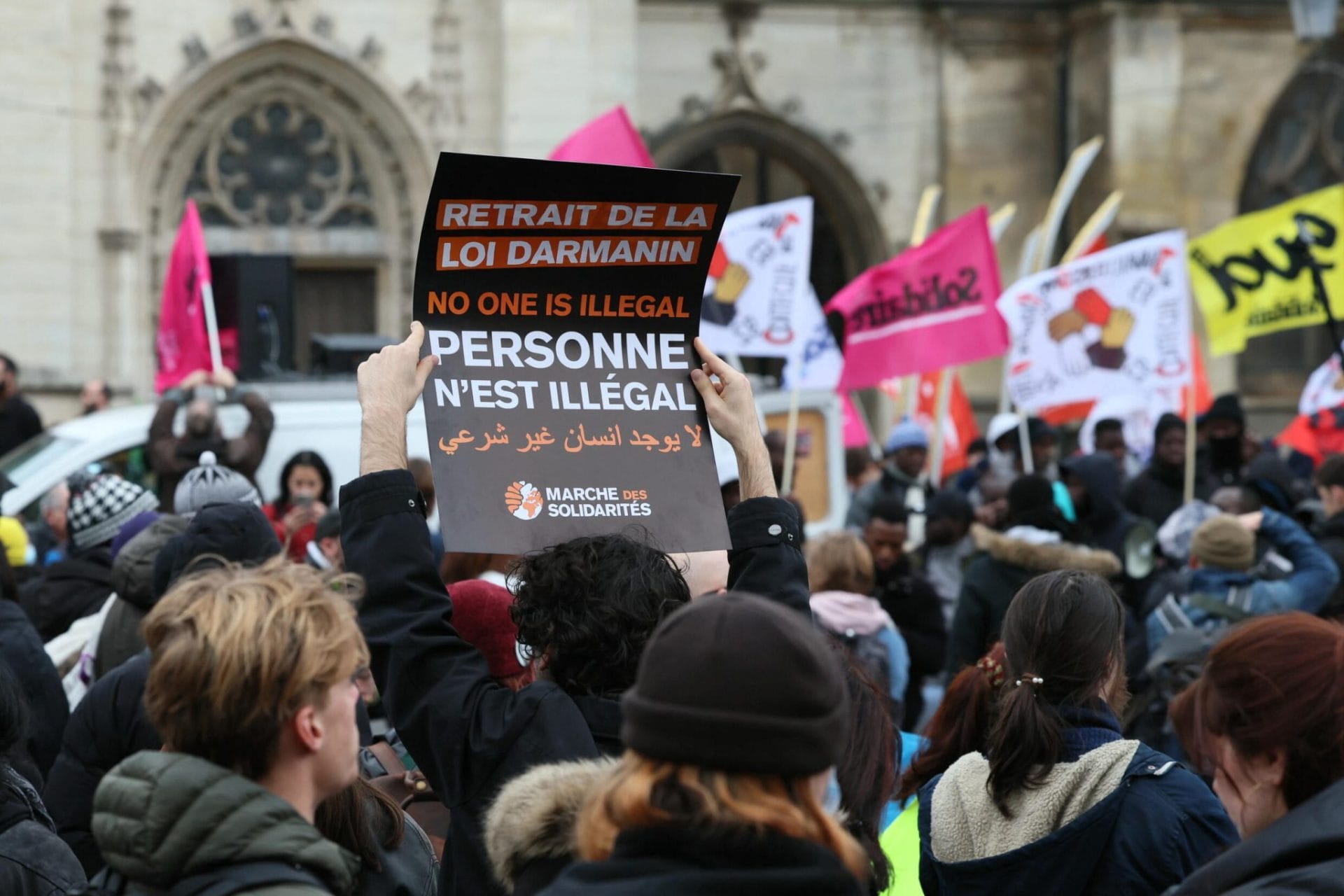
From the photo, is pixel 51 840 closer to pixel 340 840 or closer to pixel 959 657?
pixel 340 840

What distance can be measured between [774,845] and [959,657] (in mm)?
4697

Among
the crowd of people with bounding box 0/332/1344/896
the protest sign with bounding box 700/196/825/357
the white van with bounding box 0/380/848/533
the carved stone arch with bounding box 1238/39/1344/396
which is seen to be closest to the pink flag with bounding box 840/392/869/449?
the protest sign with bounding box 700/196/825/357

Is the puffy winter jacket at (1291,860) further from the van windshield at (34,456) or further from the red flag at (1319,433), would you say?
the red flag at (1319,433)

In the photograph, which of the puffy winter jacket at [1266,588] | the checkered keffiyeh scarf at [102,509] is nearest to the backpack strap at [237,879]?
the checkered keffiyeh scarf at [102,509]

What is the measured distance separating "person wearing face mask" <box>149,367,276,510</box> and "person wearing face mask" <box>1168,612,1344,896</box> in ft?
20.3

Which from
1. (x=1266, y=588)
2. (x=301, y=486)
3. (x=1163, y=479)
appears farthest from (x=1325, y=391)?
(x=301, y=486)

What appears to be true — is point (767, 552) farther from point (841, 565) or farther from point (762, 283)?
point (762, 283)

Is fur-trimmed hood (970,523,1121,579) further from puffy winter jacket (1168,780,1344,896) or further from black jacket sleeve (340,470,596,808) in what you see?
puffy winter jacket (1168,780,1344,896)

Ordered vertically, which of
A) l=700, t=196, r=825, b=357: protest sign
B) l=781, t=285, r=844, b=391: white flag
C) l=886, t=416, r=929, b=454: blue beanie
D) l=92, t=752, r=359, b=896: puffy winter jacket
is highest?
l=700, t=196, r=825, b=357: protest sign

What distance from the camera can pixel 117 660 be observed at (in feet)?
16.1

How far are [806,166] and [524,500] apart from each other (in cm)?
1626

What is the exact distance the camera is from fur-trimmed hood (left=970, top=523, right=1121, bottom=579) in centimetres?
663

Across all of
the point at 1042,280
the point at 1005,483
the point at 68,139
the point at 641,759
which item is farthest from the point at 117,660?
the point at 68,139

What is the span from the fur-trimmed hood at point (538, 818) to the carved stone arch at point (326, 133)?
48.6 ft
